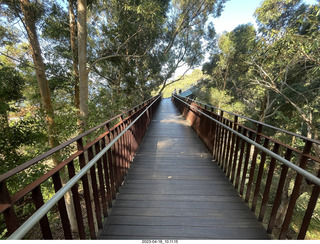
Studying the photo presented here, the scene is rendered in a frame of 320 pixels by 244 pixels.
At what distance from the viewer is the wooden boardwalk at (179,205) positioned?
182 cm

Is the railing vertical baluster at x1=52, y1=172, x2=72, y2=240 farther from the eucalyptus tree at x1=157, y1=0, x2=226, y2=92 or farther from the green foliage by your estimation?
the green foliage

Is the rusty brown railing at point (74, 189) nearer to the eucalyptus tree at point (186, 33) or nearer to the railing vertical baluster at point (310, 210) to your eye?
the railing vertical baluster at point (310, 210)

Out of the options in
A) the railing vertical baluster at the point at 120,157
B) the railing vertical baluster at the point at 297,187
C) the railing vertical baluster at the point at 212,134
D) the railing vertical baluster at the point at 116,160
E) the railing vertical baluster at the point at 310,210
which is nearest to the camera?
the railing vertical baluster at the point at 310,210

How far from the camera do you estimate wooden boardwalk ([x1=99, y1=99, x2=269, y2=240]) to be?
5.98 feet

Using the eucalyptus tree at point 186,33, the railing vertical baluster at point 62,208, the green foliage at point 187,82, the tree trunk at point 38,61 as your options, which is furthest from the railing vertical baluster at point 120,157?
the green foliage at point 187,82

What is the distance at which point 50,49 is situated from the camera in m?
8.66

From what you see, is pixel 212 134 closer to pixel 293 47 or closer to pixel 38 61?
pixel 293 47

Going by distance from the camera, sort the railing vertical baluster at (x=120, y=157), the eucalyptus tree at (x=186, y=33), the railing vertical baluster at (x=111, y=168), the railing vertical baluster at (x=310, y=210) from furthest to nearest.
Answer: the eucalyptus tree at (x=186, y=33) → the railing vertical baluster at (x=120, y=157) → the railing vertical baluster at (x=111, y=168) → the railing vertical baluster at (x=310, y=210)

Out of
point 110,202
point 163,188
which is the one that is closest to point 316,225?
point 163,188

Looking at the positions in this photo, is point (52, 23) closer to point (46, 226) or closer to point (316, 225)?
point (46, 226)

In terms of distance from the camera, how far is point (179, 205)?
7.27 ft

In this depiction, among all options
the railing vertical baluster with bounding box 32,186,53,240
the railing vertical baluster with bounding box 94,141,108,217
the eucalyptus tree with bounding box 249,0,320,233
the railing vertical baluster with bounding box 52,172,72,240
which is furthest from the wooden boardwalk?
the eucalyptus tree with bounding box 249,0,320,233

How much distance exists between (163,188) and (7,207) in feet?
6.99

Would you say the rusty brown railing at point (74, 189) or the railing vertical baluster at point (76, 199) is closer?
the rusty brown railing at point (74, 189)
